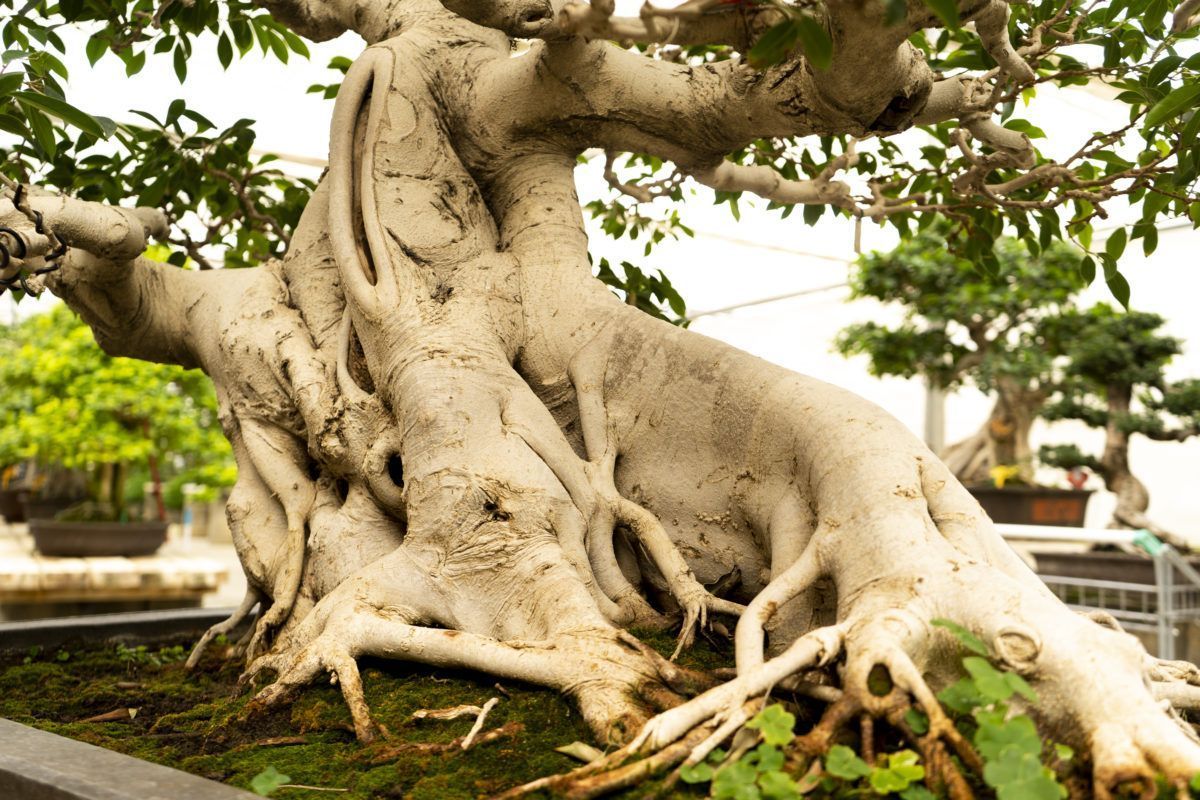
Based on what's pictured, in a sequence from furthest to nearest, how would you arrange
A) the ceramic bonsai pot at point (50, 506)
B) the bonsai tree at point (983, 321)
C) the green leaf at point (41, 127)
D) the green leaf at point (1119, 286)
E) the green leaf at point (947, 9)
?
the ceramic bonsai pot at point (50, 506)
the bonsai tree at point (983, 321)
the green leaf at point (1119, 286)
the green leaf at point (41, 127)
the green leaf at point (947, 9)

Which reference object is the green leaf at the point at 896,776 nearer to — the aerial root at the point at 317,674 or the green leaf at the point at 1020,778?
the green leaf at the point at 1020,778

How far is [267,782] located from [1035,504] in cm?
562

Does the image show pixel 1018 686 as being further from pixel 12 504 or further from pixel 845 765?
pixel 12 504

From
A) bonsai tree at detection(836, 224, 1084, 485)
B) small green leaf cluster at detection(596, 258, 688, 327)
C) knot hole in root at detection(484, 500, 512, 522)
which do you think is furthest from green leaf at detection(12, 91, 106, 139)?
bonsai tree at detection(836, 224, 1084, 485)

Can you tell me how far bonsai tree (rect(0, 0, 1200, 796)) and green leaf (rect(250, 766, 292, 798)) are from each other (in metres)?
0.27

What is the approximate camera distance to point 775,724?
108 cm

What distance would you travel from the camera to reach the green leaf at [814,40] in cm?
87

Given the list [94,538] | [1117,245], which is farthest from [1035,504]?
[94,538]

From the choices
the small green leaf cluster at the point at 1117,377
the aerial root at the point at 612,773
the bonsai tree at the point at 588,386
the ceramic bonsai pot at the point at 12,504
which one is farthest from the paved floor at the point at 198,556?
the small green leaf cluster at the point at 1117,377

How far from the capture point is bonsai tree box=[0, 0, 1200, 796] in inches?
46.6

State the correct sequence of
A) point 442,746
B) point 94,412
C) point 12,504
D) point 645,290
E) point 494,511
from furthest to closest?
1. point 12,504
2. point 94,412
3. point 645,290
4. point 494,511
5. point 442,746

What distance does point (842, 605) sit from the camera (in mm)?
1368

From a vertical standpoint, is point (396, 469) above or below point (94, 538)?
above

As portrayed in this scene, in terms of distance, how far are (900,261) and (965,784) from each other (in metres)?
5.54
